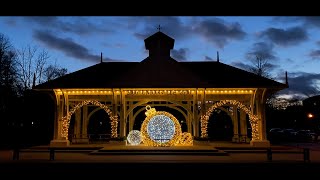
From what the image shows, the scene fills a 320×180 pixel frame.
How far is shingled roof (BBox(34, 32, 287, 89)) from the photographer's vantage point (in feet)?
73.9

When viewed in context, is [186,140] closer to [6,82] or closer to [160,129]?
[160,129]

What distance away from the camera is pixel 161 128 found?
19.7m

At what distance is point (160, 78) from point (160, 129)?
4382 mm

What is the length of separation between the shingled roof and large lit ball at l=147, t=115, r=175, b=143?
3.41 metres

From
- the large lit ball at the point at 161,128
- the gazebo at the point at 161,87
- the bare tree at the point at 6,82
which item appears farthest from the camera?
the bare tree at the point at 6,82

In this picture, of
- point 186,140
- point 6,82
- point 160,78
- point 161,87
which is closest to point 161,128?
point 186,140

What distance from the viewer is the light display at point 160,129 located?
19.5 meters

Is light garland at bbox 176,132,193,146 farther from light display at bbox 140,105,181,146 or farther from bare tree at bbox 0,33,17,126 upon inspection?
bare tree at bbox 0,33,17,126

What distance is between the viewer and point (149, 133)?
19812mm

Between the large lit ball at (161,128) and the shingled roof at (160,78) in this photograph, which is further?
the shingled roof at (160,78)

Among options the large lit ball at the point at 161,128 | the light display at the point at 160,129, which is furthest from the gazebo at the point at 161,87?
the large lit ball at the point at 161,128

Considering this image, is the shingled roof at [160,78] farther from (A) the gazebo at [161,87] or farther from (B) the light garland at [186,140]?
(B) the light garland at [186,140]
